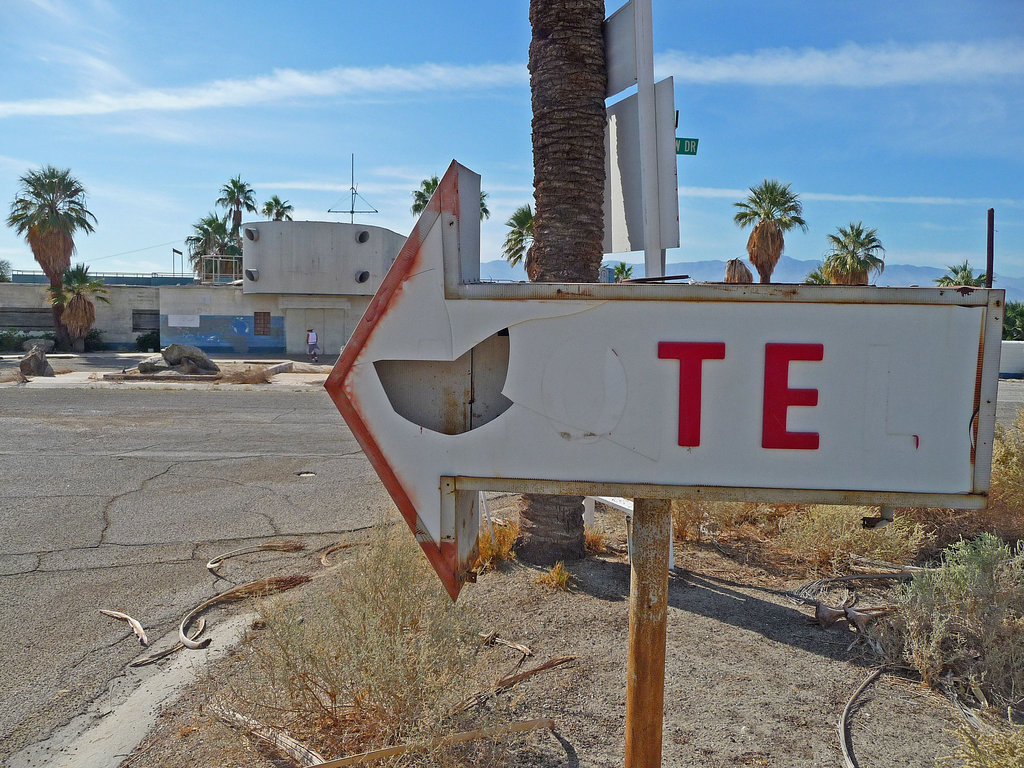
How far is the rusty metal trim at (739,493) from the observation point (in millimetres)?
1895

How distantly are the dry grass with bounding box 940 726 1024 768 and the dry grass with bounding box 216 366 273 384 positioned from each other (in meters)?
22.0

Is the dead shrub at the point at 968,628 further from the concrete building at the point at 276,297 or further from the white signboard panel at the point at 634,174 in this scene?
the concrete building at the point at 276,297

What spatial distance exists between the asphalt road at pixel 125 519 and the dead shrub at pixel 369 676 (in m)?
1.50

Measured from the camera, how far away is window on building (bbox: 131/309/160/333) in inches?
1533

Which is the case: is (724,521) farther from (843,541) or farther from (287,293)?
(287,293)

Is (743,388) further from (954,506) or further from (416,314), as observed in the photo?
(416,314)

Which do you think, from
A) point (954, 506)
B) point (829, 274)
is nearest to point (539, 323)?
point (954, 506)

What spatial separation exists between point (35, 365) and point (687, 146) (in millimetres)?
25101

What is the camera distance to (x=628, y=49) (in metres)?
4.13

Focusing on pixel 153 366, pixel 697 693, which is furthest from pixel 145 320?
pixel 697 693

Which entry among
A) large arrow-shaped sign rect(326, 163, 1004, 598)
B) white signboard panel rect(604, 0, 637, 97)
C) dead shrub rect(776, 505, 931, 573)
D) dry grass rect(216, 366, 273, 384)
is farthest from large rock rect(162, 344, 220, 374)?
large arrow-shaped sign rect(326, 163, 1004, 598)

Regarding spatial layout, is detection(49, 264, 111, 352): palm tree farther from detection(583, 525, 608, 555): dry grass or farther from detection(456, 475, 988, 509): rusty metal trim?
detection(456, 475, 988, 509): rusty metal trim

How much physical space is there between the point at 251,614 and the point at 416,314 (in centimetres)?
405

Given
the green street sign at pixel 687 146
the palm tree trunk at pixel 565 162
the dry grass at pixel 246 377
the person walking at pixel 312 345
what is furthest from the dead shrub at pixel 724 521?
the person walking at pixel 312 345
